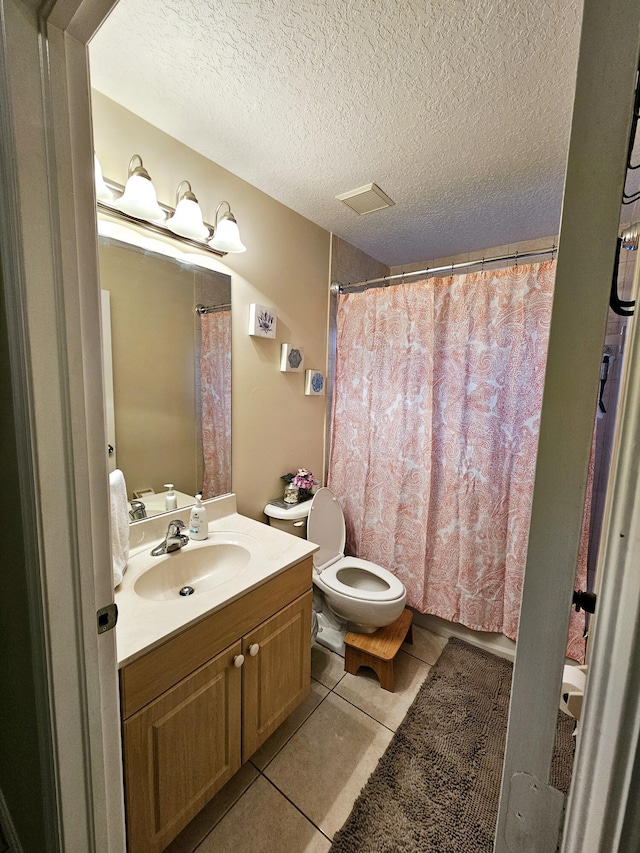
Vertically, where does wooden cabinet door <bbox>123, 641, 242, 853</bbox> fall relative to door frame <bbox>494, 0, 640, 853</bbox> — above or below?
below

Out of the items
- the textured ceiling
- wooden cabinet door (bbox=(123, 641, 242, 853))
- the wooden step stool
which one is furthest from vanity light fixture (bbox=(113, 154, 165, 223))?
the wooden step stool

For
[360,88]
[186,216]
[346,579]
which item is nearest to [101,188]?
[186,216]

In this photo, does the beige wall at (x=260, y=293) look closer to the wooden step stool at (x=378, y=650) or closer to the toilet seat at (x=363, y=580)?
the toilet seat at (x=363, y=580)

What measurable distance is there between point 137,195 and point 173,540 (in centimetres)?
→ 122

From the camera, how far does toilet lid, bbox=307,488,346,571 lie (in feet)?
6.40

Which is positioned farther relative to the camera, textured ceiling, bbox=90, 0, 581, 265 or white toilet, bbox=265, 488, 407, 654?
white toilet, bbox=265, 488, 407, 654

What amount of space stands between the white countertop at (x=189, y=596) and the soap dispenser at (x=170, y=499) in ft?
0.12

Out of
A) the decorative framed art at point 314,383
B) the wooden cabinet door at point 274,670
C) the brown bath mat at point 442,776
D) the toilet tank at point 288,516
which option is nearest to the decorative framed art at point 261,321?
the decorative framed art at point 314,383

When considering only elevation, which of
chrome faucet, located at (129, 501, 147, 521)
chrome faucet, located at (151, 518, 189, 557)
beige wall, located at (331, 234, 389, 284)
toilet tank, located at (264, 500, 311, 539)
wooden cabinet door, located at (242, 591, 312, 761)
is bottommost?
wooden cabinet door, located at (242, 591, 312, 761)

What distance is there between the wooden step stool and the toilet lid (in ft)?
1.33

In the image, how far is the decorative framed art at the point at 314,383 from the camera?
2.08 metres

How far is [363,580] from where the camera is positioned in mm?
1998

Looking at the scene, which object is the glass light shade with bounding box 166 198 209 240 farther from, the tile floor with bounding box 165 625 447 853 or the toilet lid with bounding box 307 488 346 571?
the tile floor with bounding box 165 625 447 853

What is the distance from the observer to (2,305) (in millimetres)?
646
